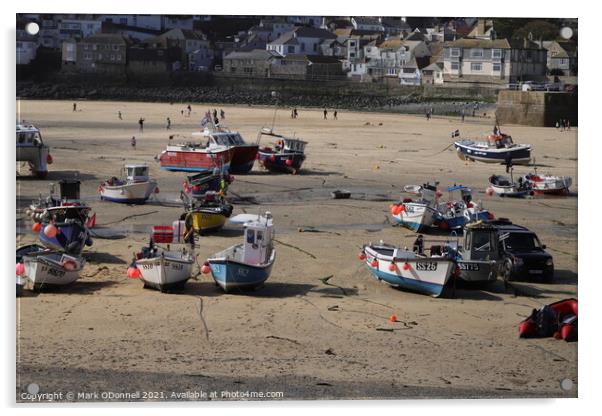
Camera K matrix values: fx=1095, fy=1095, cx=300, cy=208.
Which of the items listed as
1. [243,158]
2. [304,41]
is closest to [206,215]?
[243,158]

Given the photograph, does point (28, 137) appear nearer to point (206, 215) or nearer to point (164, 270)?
point (206, 215)

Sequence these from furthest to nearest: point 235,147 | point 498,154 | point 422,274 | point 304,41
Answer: point 304,41 < point 498,154 < point 235,147 < point 422,274

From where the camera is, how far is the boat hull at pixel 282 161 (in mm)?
24719

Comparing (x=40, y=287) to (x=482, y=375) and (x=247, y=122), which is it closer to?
(x=482, y=375)

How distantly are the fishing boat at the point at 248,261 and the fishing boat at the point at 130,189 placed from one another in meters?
6.27

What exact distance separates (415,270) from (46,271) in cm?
427

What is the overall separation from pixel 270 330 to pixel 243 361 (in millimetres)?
1149

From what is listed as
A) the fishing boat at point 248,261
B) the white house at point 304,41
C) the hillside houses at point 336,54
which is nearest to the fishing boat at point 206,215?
the fishing boat at point 248,261

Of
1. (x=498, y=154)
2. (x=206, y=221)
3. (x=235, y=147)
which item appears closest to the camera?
(x=206, y=221)

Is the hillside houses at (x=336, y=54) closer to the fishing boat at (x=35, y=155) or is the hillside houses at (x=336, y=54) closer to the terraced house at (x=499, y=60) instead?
the terraced house at (x=499, y=60)

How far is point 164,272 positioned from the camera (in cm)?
1255

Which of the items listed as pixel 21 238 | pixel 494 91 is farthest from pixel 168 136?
pixel 21 238

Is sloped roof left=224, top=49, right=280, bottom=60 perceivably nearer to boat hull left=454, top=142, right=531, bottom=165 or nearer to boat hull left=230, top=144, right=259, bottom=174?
boat hull left=454, top=142, right=531, bottom=165

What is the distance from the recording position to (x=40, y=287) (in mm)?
12562
